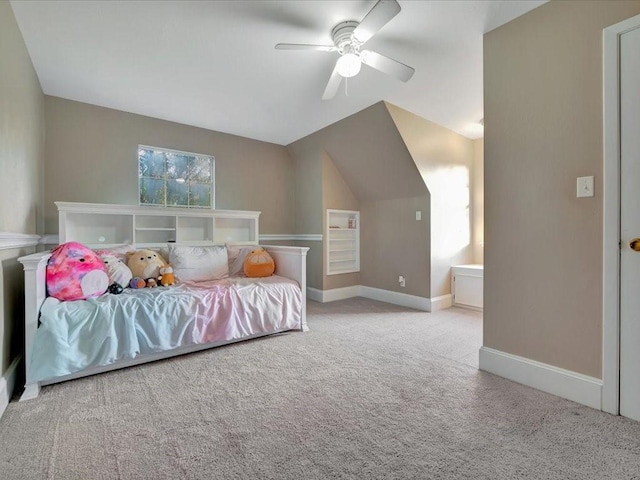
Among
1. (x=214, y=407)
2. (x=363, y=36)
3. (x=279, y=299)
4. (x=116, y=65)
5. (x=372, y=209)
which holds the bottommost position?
(x=214, y=407)

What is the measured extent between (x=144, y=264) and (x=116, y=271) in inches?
9.9

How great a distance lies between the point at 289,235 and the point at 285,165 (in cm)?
111

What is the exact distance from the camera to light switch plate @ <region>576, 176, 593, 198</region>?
5.30 feet

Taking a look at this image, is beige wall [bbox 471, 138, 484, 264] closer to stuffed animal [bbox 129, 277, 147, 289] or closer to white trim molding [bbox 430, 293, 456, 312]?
white trim molding [bbox 430, 293, 456, 312]

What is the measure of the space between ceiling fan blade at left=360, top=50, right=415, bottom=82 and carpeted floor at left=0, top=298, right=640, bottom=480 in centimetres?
209

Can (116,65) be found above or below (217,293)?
above

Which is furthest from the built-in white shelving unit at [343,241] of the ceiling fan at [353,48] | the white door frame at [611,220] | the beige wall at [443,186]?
the white door frame at [611,220]

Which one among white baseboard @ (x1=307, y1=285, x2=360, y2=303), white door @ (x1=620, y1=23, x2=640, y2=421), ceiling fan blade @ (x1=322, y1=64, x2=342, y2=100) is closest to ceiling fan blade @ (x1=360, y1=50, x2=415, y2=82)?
ceiling fan blade @ (x1=322, y1=64, x2=342, y2=100)

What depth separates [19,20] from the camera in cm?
194

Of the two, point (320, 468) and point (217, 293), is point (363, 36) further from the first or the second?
point (320, 468)

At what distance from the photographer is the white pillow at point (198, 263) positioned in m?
2.92

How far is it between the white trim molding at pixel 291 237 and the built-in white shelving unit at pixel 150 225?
38cm

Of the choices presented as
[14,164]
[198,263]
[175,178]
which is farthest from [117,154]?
[198,263]

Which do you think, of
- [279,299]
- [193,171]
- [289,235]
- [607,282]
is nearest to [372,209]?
[289,235]
